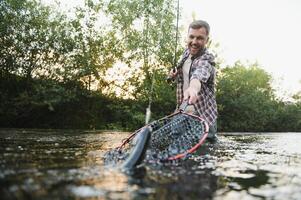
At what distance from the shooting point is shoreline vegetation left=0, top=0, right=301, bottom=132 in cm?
1850

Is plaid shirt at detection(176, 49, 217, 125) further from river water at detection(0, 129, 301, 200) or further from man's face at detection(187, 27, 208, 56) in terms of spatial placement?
river water at detection(0, 129, 301, 200)

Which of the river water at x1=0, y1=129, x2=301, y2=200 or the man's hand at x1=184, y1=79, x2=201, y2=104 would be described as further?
the man's hand at x1=184, y1=79, x2=201, y2=104

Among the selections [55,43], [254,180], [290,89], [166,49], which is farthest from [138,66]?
[290,89]

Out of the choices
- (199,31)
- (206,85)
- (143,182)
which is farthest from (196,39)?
(143,182)

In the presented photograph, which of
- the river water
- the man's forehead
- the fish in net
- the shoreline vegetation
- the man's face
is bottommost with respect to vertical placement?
the river water

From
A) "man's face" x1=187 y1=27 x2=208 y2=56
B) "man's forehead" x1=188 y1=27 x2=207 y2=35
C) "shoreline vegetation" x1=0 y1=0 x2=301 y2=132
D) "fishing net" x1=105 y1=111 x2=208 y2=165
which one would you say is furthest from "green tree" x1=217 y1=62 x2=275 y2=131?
"fishing net" x1=105 y1=111 x2=208 y2=165

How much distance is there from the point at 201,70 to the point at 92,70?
1706 cm

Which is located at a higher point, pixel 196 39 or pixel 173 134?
pixel 196 39

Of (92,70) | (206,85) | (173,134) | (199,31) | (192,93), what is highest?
(92,70)

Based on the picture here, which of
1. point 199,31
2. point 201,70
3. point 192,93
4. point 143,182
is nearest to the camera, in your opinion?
point 143,182

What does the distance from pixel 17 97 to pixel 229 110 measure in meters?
17.4

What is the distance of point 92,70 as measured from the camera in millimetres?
22250

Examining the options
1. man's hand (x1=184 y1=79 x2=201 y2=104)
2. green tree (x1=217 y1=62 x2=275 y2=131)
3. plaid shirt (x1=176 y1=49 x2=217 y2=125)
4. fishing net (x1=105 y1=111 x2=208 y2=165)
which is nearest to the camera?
man's hand (x1=184 y1=79 x2=201 y2=104)

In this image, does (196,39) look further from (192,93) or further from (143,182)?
(143,182)
